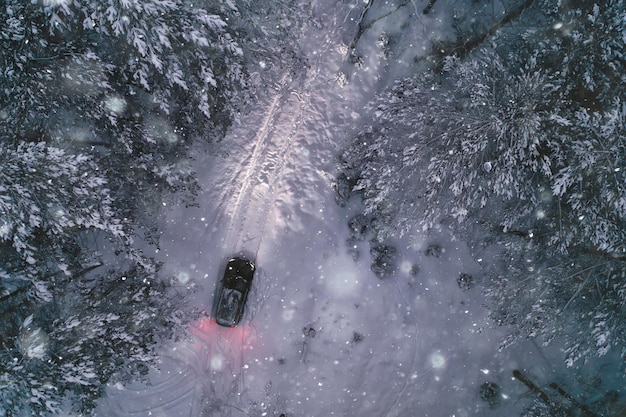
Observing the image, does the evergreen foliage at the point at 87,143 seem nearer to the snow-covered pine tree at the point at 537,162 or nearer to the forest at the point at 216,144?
the forest at the point at 216,144

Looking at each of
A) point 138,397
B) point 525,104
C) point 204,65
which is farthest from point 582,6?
point 138,397

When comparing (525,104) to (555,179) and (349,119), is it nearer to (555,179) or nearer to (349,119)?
(555,179)

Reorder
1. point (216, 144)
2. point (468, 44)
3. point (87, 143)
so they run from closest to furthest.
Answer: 1. point (87, 143)
2. point (216, 144)
3. point (468, 44)

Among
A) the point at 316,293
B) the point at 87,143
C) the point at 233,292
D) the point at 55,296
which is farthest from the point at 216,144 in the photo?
the point at 55,296

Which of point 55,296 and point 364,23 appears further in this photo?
point 364,23

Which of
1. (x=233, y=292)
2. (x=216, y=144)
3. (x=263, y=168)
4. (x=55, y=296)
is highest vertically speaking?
(x=216, y=144)

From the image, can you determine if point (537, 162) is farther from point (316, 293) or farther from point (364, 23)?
point (316, 293)

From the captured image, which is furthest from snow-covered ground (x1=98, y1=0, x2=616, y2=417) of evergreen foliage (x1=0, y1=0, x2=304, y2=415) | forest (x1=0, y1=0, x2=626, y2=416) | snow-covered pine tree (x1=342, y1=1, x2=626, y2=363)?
evergreen foliage (x1=0, y1=0, x2=304, y2=415)
